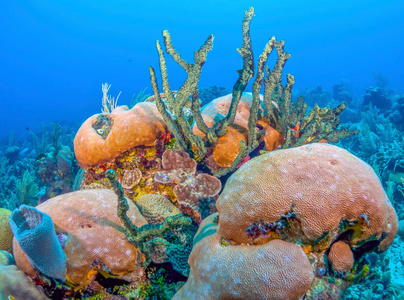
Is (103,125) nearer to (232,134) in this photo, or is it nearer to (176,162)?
(176,162)

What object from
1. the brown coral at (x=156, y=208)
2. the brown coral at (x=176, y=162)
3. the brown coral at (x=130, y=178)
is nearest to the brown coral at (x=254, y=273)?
the brown coral at (x=156, y=208)

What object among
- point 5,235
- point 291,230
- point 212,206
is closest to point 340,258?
point 291,230

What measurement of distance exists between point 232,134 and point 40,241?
10.5 feet

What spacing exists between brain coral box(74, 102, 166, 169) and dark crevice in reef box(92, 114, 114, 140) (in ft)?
0.13

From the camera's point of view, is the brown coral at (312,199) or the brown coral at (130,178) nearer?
the brown coral at (312,199)

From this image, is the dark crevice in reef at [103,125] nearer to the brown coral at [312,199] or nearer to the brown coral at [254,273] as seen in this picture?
the brown coral at [312,199]

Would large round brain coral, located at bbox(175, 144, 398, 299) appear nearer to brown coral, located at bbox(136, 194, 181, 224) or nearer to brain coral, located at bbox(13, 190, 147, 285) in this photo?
brain coral, located at bbox(13, 190, 147, 285)

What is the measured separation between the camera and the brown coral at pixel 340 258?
1963 millimetres

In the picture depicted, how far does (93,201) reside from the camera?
2.78 metres

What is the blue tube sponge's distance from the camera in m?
1.92

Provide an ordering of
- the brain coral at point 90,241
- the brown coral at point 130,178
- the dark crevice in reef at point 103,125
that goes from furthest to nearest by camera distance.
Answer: the dark crevice in reef at point 103,125 → the brown coral at point 130,178 → the brain coral at point 90,241

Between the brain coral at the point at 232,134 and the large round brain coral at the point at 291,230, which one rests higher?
the brain coral at the point at 232,134

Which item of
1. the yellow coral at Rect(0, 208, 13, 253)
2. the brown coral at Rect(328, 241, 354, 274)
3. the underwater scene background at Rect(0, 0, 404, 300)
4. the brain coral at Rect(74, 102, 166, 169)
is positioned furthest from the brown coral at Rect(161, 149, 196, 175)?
the yellow coral at Rect(0, 208, 13, 253)

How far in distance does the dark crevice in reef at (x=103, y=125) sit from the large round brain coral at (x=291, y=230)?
298cm
